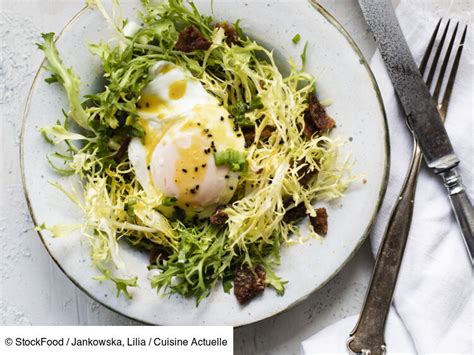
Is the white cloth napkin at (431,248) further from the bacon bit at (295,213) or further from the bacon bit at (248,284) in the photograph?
the bacon bit at (248,284)

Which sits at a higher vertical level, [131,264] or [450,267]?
[131,264]

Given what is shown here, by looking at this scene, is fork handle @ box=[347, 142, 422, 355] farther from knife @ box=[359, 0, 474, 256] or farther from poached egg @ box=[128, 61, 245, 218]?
poached egg @ box=[128, 61, 245, 218]

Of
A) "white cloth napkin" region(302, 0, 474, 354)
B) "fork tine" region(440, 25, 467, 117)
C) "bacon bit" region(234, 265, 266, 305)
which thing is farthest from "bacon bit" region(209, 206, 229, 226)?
"fork tine" region(440, 25, 467, 117)

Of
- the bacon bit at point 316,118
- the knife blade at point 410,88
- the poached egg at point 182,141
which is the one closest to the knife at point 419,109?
the knife blade at point 410,88

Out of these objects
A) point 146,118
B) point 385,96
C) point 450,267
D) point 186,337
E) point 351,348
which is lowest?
point 351,348

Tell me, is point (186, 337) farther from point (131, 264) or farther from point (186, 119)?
point (186, 119)

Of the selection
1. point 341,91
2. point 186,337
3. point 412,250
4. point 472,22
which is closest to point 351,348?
point 412,250
